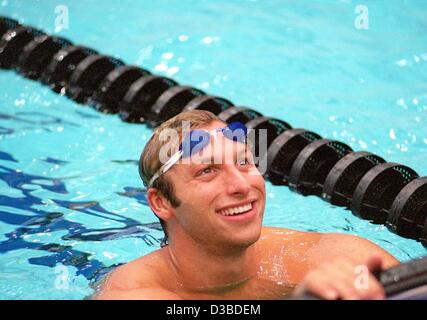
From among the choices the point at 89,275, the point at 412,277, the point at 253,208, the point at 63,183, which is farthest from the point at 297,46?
the point at 412,277

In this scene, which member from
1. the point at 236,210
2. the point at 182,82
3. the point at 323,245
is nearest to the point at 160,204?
the point at 236,210

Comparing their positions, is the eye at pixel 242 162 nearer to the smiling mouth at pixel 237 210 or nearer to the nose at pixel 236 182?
the nose at pixel 236 182

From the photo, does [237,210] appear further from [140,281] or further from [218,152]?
[140,281]

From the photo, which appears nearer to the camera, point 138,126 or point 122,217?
point 122,217

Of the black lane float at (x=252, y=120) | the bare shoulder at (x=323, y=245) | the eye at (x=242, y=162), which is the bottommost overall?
the black lane float at (x=252, y=120)

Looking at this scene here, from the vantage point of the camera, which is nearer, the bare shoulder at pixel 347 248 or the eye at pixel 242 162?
the eye at pixel 242 162

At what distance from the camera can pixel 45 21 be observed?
7.52m

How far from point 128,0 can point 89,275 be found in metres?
4.84

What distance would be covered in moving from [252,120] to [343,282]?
3.09 meters

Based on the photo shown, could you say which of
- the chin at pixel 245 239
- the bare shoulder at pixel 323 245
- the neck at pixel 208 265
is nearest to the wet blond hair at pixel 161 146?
the neck at pixel 208 265

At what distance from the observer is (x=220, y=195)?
2809 millimetres

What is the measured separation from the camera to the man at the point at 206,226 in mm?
2787

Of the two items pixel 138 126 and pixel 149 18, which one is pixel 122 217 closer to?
pixel 138 126

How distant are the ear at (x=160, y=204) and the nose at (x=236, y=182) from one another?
0.26 m
